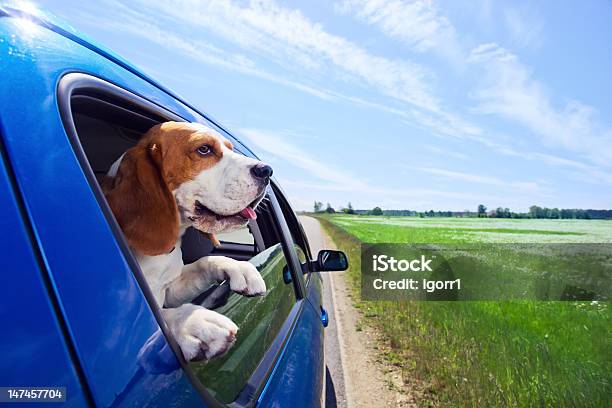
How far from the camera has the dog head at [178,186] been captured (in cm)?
127

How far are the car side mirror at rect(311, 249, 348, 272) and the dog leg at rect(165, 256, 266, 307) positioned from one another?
177 centimetres

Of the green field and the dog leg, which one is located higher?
the dog leg

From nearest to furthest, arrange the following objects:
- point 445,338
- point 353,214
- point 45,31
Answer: point 45,31 < point 445,338 < point 353,214

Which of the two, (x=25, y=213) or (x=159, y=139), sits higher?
(x=159, y=139)

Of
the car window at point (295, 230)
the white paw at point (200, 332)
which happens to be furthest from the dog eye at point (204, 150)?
the car window at point (295, 230)

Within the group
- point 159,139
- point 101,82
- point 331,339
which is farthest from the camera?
point 331,339

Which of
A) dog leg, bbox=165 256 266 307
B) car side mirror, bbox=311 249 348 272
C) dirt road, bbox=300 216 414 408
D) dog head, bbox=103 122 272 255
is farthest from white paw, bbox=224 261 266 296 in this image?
dirt road, bbox=300 216 414 408

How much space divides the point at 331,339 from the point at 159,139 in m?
6.10


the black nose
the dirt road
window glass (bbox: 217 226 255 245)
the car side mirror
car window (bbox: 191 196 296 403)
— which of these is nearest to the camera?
car window (bbox: 191 196 296 403)

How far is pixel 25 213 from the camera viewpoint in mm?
708

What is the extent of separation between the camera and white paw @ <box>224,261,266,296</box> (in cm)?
155

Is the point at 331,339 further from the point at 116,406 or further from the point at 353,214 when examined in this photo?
the point at 353,214

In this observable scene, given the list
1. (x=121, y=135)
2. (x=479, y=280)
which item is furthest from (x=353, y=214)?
(x=121, y=135)

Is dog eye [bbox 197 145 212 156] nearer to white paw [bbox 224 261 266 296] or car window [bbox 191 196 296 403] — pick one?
white paw [bbox 224 261 266 296]
